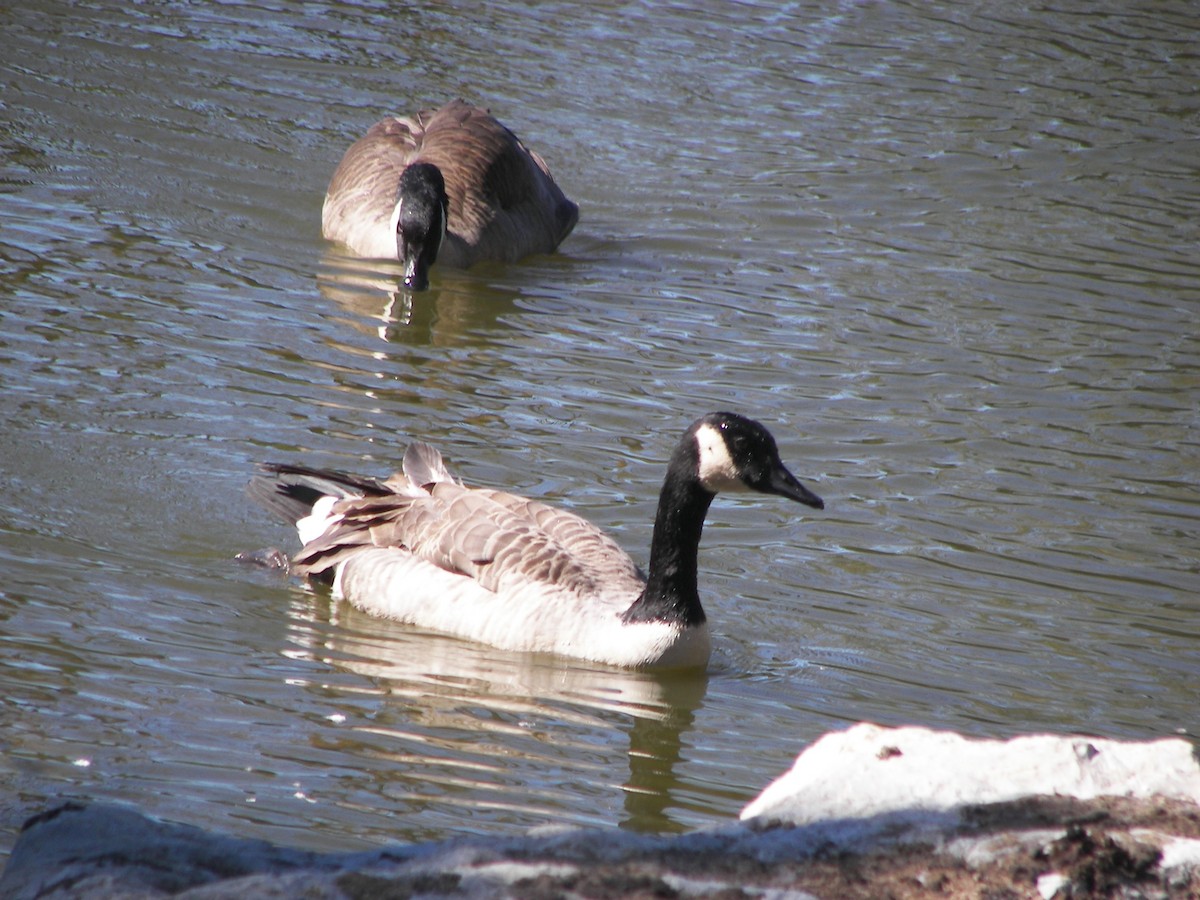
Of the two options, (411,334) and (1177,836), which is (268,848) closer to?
(1177,836)

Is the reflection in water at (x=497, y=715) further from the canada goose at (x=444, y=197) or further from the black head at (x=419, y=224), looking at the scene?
the canada goose at (x=444, y=197)

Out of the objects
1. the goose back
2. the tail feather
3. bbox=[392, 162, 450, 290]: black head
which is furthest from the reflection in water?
the goose back

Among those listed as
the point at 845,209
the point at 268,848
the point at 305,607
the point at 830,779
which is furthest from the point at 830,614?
the point at 845,209

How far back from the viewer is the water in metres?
6.49

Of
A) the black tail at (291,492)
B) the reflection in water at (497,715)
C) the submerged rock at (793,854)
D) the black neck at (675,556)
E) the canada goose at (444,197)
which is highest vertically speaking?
the canada goose at (444,197)

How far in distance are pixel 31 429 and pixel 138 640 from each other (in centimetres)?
262

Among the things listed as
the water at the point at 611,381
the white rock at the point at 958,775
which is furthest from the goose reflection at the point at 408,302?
the white rock at the point at 958,775

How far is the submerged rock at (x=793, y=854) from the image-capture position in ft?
11.8

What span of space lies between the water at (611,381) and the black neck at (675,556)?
325mm

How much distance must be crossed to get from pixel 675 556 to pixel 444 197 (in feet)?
20.1

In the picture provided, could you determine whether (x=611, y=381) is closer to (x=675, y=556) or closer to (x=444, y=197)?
(x=444, y=197)

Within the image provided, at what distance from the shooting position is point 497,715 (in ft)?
22.2

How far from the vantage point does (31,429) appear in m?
9.06

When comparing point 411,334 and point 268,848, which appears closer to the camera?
point 268,848
